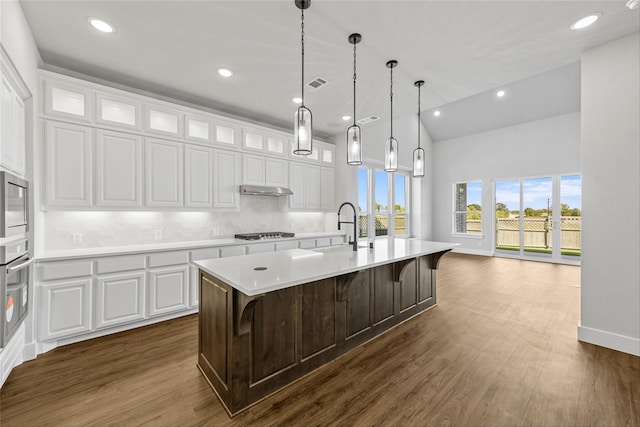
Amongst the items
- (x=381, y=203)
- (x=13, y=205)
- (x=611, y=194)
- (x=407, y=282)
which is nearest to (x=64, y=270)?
(x=13, y=205)

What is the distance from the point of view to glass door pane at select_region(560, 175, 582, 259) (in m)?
6.76

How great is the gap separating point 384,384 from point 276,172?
3.68 m

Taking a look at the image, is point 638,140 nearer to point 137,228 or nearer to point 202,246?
point 202,246

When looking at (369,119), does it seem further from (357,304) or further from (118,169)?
(118,169)

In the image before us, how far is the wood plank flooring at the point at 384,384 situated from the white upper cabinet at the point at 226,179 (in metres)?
1.85

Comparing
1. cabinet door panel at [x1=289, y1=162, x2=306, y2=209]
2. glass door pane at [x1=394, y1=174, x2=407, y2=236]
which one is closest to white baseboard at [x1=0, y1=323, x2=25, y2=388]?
cabinet door panel at [x1=289, y1=162, x2=306, y2=209]

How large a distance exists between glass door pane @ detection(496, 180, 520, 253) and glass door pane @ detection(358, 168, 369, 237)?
4028mm

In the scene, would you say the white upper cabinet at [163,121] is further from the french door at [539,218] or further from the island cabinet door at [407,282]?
the french door at [539,218]

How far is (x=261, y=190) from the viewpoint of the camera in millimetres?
4520

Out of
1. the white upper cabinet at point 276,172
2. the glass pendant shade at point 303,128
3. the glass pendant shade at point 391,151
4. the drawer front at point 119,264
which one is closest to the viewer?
the glass pendant shade at point 303,128

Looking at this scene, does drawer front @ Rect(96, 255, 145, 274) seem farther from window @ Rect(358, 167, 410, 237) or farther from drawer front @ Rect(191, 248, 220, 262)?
window @ Rect(358, 167, 410, 237)

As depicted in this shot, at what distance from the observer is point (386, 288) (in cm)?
311

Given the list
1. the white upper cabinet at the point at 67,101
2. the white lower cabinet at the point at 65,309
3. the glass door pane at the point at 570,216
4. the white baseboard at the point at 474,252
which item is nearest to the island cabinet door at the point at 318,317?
the white lower cabinet at the point at 65,309

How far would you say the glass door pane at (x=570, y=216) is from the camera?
6762mm
